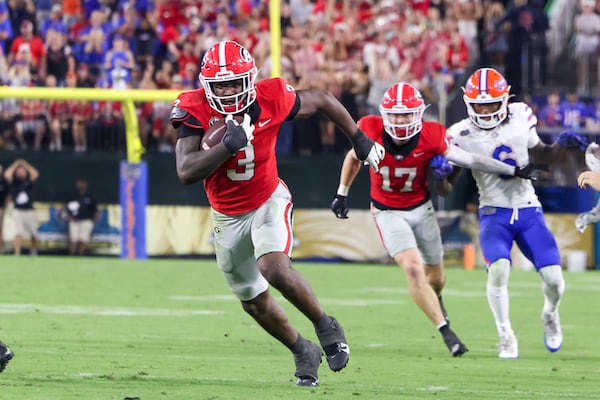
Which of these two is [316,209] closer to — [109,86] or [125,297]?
[109,86]

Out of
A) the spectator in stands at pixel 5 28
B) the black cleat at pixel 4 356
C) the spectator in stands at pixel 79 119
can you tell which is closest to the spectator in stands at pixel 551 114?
the spectator in stands at pixel 79 119

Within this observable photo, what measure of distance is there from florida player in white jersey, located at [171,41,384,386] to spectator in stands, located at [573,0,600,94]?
12.1 meters

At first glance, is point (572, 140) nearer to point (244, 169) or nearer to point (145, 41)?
point (244, 169)

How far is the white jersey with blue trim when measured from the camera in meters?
9.13

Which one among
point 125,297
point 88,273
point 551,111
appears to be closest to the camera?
point 125,297

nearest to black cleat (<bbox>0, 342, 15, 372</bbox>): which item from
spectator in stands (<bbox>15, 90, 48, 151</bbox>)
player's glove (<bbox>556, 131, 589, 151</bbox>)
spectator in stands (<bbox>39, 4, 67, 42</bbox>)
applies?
player's glove (<bbox>556, 131, 589, 151</bbox>)

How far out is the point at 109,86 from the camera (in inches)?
704

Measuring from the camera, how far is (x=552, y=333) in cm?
892

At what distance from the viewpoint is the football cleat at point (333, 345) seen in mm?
6672

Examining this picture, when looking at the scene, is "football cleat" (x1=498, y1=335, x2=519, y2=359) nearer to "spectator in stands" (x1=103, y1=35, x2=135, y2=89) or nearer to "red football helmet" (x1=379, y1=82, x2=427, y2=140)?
"red football helmet" (x1=379, y1=82, x2=427, y2=140)

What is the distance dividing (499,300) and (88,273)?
7430mm

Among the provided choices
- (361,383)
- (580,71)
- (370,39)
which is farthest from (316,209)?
(361,383)

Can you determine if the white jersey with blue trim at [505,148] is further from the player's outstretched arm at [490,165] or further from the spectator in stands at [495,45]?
the spectator in stands at [495,45]

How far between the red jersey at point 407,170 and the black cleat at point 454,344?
103cm
